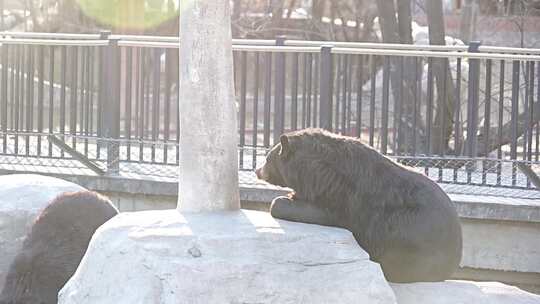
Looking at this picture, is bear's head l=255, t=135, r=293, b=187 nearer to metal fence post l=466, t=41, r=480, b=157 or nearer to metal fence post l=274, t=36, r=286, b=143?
metal fence post l=274, t=36, r=286, b=143

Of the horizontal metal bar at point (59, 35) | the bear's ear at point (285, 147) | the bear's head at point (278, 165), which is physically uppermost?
the horizontal metal bar at point (59, 35)

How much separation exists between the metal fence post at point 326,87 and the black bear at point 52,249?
3.84 meters

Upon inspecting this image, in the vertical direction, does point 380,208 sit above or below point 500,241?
above

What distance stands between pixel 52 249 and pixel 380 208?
7.36ft

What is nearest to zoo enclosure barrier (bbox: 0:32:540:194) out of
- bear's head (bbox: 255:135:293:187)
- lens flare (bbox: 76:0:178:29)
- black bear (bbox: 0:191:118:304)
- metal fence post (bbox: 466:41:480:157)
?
metal fence post (bbox: 466:41:480:157)

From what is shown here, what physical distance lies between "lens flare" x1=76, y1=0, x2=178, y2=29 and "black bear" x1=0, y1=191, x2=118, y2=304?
52.8 ft

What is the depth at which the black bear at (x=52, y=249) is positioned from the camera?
24.0ft

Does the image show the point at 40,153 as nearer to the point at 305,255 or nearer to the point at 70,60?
the point at 70,60

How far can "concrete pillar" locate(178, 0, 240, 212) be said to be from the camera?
21.4ft

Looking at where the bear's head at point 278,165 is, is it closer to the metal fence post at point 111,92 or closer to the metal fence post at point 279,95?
the metal fence post at point 279,95

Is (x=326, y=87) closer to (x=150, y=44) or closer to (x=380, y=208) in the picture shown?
(x=150, y=44)

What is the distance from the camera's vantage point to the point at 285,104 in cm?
1173

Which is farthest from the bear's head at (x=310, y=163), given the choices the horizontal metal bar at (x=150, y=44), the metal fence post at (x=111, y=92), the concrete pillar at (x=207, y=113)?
the metal fence post at (x=111, y=92)

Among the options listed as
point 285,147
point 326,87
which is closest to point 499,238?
point 326,87
